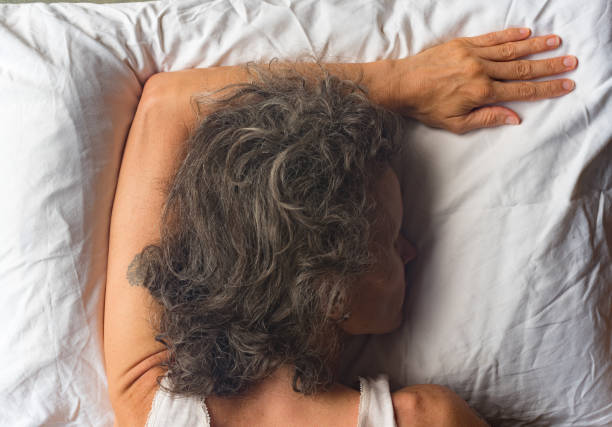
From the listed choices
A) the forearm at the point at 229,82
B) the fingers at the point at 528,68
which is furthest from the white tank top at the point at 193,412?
the fingers at the point at 528,68

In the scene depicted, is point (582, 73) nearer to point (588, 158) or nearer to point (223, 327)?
point (588, 158)

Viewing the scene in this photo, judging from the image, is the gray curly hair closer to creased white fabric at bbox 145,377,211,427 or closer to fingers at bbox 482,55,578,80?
creased white fabric at bbox 145,377,211,427

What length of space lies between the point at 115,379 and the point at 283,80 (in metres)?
0.53

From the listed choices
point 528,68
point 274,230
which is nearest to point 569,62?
point 528,68

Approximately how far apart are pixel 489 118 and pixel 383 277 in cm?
31

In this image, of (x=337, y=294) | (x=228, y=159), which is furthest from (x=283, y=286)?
(x=228, y=159)

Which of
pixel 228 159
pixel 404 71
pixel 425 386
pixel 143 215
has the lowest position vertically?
pixel 425 386

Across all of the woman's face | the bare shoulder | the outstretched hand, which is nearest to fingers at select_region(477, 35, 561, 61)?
the outstretched hand

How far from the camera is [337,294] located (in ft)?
2.34

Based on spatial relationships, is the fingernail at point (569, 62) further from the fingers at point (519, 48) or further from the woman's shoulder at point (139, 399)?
the woman's shoulder at point (139, 399)

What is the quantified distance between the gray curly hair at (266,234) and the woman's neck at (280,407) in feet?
0.05

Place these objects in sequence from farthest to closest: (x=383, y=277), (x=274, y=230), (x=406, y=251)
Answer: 1. (x=406, y=251)
2. (x=383, y=277)
3. (x=274, y=230)

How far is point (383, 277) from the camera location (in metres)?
0.78

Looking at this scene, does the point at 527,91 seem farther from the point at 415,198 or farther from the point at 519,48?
the point at 415,198
